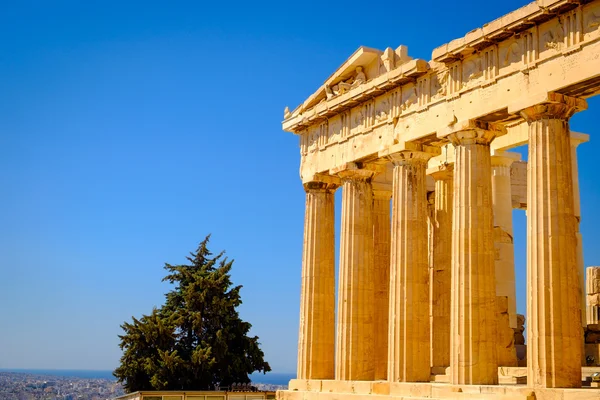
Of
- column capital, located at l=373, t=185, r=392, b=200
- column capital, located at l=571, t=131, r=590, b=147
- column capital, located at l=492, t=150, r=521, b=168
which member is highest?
column capital, located at l=571, t=131, r=590, b=147

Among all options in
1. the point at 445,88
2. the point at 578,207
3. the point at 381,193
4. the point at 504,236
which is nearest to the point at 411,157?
the point at 445,88

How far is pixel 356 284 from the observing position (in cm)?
3406

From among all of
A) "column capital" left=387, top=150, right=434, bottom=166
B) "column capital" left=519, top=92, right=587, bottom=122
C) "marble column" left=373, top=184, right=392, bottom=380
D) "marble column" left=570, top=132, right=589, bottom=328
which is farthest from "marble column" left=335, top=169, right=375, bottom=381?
"column capital" left=519, top=92, right=587, bottom=122

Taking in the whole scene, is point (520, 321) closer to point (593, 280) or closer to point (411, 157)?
point (593, 280)

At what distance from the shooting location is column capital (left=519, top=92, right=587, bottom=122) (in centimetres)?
2539

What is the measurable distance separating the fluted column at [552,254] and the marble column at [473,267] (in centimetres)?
241

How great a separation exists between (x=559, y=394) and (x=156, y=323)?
2803 centimetres

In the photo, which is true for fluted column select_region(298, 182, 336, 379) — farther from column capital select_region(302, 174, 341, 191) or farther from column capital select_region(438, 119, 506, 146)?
column capital select_region(438, 119, 506, 146)

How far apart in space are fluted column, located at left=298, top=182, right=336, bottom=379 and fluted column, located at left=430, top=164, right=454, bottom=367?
4.04m

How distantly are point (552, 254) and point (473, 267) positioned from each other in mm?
3314

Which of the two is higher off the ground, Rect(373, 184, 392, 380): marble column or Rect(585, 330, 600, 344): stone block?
Rect(373, 184, 392, 380): marble column

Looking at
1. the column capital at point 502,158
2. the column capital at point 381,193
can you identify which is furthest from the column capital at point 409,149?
the column capital at point 381,193

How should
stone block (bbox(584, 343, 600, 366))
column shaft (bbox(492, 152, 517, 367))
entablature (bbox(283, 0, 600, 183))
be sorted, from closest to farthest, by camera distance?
entablature (bbox(283, 0, 600, 183)) < stone block (bbox(584, 343, 600, 366)) < column shaft (bbox(492, 152, 517, 367))

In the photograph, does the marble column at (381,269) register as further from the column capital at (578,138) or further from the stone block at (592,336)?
the stone block at (592,336)
